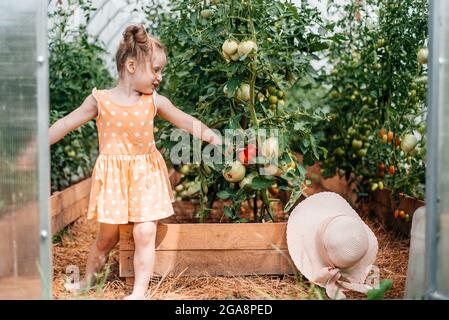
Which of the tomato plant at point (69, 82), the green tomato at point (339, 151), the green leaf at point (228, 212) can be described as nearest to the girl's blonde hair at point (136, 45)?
the green leaf at point (228, 212)

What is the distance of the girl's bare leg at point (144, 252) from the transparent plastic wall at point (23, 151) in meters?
0.44

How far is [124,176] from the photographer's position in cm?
245

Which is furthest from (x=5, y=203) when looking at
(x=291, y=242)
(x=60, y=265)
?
(x=291, y=242)

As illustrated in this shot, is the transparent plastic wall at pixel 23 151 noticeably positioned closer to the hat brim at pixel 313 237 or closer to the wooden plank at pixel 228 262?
the wooden plank at pixel 228 262

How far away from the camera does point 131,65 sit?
2455 millimetres

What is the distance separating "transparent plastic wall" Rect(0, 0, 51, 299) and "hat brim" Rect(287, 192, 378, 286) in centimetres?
102

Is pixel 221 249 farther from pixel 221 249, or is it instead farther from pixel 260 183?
pixel 260 183

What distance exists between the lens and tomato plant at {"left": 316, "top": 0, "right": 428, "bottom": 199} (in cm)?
298

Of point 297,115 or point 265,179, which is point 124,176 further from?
point 297,115

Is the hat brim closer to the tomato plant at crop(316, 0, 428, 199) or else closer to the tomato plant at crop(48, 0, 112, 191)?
the tomato plant at crop(316, 0, 428, 199)

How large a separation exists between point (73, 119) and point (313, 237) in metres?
1.09

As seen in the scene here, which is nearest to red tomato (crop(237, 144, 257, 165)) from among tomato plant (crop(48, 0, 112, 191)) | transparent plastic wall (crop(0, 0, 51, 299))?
transparent plastic wall (crop(0, 0, 51, 299))

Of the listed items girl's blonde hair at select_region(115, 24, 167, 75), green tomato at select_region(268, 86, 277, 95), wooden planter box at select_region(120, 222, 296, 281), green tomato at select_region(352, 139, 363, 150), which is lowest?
wooden planter box at select_region(120, 222, 296, 281)

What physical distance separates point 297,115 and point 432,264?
90 cm
